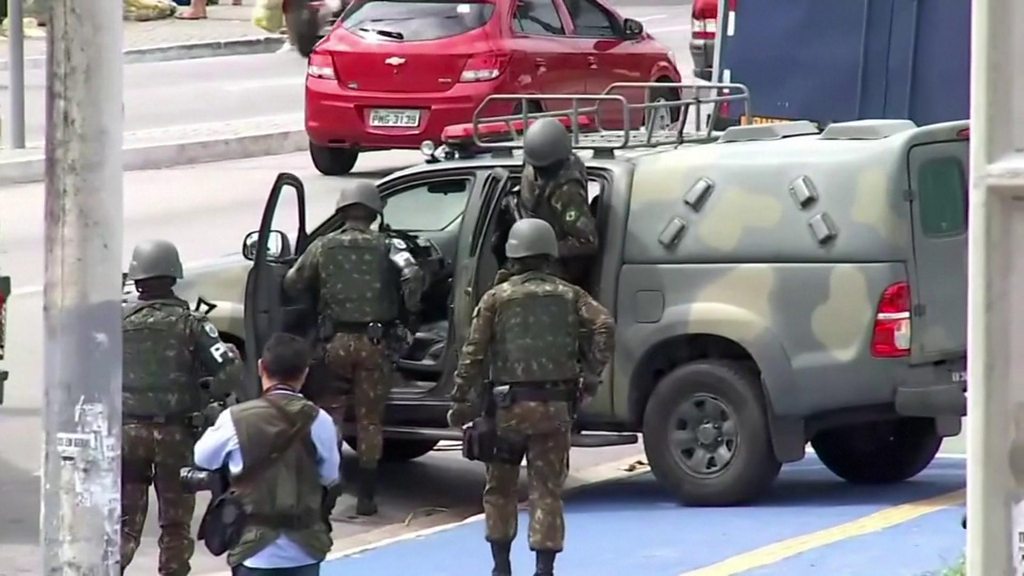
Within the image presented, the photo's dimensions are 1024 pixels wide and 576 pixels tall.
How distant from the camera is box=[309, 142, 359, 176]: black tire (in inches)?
727

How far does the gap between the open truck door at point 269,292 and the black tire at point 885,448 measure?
2768 mm

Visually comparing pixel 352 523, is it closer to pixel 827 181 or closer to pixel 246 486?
pixel 827 181

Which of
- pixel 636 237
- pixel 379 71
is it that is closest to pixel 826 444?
pixel 636 237

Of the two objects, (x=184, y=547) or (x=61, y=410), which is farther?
(x=184, y=547)

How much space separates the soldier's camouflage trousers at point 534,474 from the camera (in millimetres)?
8047

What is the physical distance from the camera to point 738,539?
28.7ft

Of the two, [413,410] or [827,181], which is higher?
[827,181]

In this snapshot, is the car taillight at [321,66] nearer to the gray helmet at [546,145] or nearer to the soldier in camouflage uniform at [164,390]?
the gray helmet at [546,145]

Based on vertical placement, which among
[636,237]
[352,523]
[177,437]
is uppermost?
[636,237]

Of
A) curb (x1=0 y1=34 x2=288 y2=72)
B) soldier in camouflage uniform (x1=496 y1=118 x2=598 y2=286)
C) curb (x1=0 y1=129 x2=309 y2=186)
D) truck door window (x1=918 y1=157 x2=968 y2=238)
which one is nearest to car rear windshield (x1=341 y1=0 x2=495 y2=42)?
curb (x1=0 y1=129 x2=309 y2=186)

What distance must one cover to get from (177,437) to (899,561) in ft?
9.68

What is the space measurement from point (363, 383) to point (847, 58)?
706cm

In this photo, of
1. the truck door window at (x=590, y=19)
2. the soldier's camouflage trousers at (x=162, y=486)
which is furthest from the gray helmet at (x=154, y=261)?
the truck door window at (x=590, y=19)

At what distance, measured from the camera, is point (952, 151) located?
9141mm
